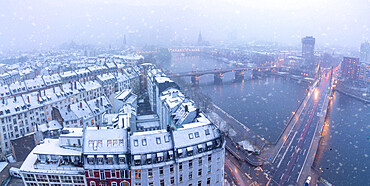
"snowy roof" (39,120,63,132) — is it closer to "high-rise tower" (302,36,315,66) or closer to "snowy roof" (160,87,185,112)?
"snowy roof" (160,87,185,112)

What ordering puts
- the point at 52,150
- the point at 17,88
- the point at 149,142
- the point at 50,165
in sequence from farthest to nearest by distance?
the point at 17,88 < the point at 52,150 < the point at 149,142 < the point at 50,165

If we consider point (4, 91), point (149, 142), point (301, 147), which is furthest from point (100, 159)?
point (4, 91)

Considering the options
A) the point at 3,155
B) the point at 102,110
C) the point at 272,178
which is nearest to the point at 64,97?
the point at 102,110

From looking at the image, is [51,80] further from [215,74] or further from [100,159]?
[215,74]

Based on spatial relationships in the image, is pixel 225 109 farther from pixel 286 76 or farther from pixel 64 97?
pixel 286 76

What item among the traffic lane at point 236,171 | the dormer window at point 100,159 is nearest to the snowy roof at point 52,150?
the dormer window at point 100,159
